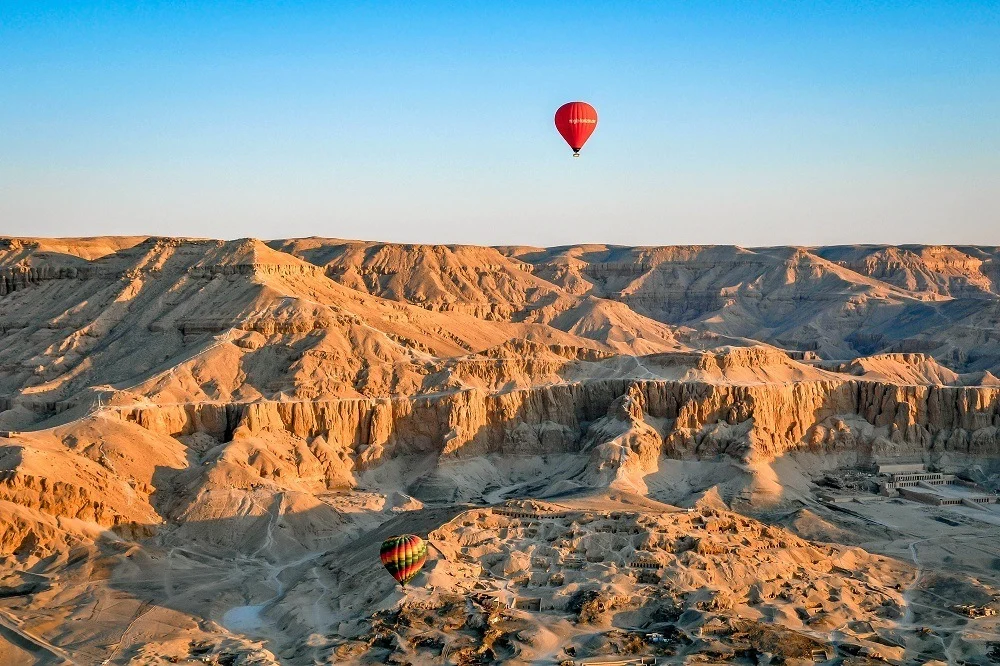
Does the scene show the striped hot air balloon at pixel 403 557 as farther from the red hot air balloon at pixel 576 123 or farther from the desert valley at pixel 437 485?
the red hot air balloon at pixel 576 123

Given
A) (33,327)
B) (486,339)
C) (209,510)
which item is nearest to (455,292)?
(486,339)

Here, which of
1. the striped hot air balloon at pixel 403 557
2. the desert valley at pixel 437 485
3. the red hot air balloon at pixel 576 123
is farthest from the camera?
the red hot air balloon at pixel 576 123

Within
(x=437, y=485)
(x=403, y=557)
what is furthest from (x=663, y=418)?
(x=403, y=557)

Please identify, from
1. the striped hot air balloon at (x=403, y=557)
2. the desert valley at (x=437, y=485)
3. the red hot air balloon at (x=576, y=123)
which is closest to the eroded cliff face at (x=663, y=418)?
the desert valley at (x=437, y=485)

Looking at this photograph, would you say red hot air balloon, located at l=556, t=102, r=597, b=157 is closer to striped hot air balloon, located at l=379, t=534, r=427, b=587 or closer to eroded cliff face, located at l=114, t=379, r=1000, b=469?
eroded cliff face, located at l=114, t=379, r=1000, b=469

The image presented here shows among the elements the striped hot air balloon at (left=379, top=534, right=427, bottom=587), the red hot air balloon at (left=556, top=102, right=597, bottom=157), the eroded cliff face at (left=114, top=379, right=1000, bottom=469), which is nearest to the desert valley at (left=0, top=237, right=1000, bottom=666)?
the eroded cliff face at (left=114, top=379, right=1000, bottom=469)

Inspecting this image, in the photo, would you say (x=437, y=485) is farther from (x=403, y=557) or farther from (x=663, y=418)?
(x=403, y=557)

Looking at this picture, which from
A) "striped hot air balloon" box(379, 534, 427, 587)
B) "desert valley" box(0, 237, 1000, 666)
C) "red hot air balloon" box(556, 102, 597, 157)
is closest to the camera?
"desert valley" box(0, 237, 1000, 666)
